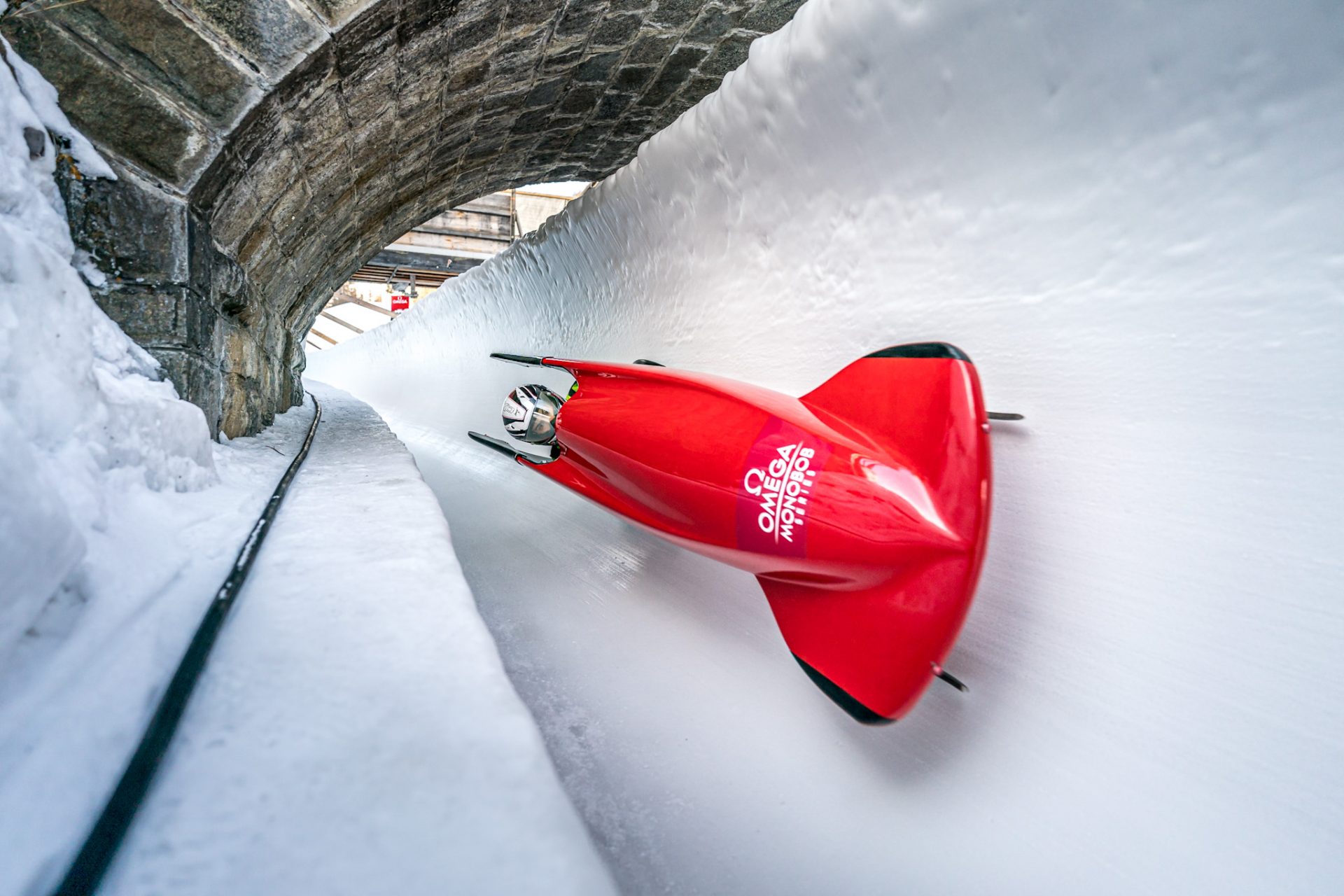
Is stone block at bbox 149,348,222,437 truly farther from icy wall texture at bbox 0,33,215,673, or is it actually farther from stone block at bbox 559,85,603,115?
stone block at bbox 559,85,603,115

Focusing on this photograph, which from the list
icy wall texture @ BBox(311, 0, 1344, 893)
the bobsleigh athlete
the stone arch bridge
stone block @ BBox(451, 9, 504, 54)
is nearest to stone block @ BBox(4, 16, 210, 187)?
the stone arch bridge

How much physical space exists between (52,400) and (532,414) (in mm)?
1342

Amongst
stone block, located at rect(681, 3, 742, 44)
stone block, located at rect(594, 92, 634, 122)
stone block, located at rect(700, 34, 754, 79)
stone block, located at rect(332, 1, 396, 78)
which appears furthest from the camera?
stone block, located at rect(594, 92, 634, 122)

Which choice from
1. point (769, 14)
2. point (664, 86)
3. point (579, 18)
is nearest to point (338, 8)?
point (579, 18)

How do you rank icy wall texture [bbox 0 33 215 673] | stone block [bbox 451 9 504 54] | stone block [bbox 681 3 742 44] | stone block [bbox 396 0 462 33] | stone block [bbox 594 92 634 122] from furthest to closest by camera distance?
stone block [bbox 594 92 634 122], stone block [bbox 681 3 742 44], stone block [bbox 451 9 504 54], stone block [bbox 396 0 462 33], icy wall texture [bbox 0 33 215 673]

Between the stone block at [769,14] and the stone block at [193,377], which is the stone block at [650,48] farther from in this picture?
the stone block at [193,377]

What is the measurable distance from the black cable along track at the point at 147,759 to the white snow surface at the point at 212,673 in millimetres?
15

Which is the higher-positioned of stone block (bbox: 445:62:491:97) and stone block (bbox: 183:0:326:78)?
stone block (bbox: 445:62:491:97)

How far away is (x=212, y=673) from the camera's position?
0.84 metres

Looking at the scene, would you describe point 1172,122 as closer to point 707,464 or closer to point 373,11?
point 707,464

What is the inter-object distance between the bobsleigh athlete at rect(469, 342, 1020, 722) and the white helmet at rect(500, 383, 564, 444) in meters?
0.84

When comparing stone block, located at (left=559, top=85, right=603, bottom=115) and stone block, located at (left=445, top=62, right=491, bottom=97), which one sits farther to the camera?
stone block, located at (left=559, top=85, right=603, bottom=115)

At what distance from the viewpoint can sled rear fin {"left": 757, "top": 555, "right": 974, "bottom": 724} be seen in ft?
3.12

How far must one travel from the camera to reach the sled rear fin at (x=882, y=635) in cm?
95
